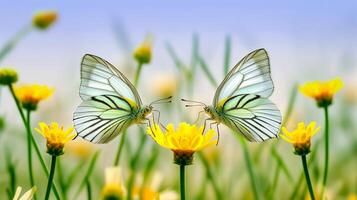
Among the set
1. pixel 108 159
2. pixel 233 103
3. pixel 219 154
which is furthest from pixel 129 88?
pixel 108 159

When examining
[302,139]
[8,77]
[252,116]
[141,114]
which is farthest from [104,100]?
[302,139]

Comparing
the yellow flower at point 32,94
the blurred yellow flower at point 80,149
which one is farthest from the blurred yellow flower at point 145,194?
the blurred yellow flower at point 80,149

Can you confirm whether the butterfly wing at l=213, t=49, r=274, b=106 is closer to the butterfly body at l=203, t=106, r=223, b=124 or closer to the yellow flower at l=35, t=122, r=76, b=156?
the butterfly body at l=203, t=106, r=223, b=124

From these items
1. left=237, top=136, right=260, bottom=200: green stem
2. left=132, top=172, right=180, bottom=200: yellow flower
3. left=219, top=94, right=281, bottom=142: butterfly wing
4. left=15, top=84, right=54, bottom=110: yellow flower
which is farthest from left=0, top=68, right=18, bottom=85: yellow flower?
left=237, top=136, right=260, bottom=200: green stem

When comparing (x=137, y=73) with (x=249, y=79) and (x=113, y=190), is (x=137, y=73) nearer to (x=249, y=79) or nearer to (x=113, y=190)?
(x=249, y=79)

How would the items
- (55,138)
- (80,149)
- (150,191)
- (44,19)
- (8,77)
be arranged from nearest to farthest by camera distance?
(55,138), (8,77), (150,191), (44,19), (80,149)

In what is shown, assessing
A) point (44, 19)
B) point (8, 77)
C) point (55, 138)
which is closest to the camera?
point (55, 138)

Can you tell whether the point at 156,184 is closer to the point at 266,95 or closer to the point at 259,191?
the point at 259,191
